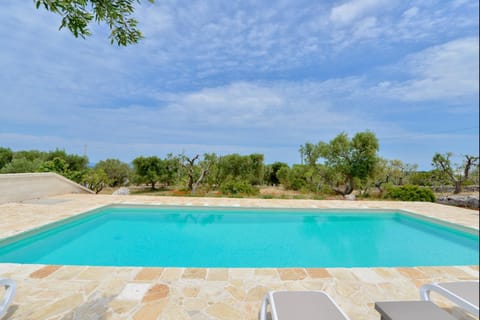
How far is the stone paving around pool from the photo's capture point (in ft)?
6.55

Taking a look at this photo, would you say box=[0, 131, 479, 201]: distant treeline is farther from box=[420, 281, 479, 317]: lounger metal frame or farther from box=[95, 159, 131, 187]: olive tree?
box=[420, 281, 479, 317]: lounger metal frame

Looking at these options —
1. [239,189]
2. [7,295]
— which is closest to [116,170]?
[239,189]

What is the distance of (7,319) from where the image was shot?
5.96 ft

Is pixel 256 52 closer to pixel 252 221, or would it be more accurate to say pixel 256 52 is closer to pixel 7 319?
pixel 252 221

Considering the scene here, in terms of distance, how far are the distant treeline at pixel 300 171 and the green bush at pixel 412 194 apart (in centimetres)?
7

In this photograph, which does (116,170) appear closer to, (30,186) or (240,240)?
(30,186)

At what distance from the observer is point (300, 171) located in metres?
15.8

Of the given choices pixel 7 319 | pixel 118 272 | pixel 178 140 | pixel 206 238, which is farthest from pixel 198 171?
pixel 7 319

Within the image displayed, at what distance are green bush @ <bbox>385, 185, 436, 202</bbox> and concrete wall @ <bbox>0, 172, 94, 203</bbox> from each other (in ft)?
50.6

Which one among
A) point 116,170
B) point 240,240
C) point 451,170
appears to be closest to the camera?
point 240,240

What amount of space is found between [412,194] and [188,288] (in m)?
11.6

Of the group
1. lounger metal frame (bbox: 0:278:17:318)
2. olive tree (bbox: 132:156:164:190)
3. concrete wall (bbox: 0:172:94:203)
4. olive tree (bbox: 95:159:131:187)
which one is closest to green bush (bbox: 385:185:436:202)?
lounger metal frame (bbox: 0:278:17:318)

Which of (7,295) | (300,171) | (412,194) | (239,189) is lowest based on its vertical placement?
(7,295)

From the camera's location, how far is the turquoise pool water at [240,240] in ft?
12.5
